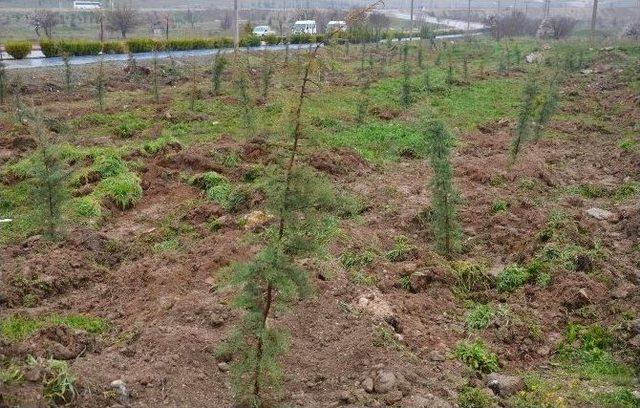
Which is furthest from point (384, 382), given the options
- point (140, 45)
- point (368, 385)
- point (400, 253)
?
point (140, 45)

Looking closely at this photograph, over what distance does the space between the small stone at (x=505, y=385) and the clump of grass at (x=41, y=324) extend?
Result: 12.7 feet

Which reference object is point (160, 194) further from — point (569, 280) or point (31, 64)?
point (31, 64)

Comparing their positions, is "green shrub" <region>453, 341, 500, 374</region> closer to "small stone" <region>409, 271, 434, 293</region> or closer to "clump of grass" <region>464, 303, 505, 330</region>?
"clump of grass" <region>464, 303, 505, 330</region>

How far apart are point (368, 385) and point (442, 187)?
3.32 meters

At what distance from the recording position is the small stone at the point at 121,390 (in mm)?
4734

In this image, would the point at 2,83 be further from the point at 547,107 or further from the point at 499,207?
the point at 547,107

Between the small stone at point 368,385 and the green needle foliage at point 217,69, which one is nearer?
the small stone at point 368,385

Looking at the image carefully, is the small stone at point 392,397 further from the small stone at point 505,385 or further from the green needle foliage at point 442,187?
the green needle foliage at point 442,187

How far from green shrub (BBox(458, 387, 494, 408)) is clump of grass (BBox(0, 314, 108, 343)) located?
363cm

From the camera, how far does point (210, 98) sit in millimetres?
18688

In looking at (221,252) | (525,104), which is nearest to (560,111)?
(525,104)

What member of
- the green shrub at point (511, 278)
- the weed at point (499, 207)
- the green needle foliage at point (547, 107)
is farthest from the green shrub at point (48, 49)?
the green shrub at point (511, 278)

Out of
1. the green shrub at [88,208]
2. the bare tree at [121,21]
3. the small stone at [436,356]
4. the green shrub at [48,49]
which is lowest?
the small stone at [436,356]

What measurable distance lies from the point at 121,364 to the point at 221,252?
106 inches
